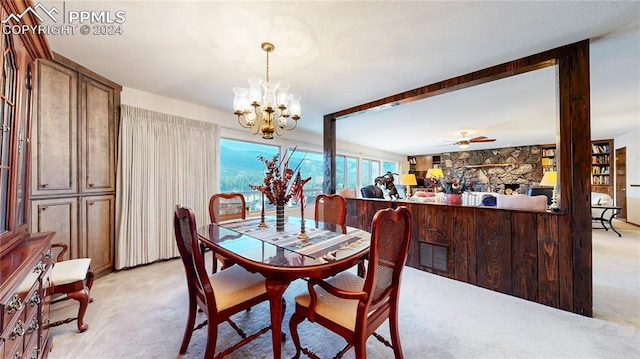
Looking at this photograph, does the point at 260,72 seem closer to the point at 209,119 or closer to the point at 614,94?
the point at 209,119

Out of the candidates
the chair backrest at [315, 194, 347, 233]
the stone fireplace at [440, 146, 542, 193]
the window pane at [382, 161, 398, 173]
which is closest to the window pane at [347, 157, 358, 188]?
the window pane at [382, 161, 398, 173]

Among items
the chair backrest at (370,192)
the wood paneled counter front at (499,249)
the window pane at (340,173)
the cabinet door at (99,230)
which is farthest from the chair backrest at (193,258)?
the window pane at (340,173)

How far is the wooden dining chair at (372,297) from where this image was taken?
116cm

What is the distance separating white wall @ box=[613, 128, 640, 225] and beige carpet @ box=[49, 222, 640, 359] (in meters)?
4.54

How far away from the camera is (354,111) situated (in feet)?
12.1

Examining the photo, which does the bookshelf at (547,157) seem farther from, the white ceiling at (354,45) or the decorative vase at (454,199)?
the decorative vase at (454,199)

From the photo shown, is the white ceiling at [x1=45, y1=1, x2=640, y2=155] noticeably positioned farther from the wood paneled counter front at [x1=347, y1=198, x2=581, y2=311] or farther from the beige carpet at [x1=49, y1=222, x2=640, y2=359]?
the beige carpet at [x1=49, y1=222, x2=640, y2=359]

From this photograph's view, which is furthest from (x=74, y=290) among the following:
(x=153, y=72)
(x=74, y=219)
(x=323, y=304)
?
(x=153, y=72)

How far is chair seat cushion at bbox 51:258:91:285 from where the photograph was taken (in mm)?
1698

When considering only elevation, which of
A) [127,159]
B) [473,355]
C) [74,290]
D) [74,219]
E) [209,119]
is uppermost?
[209,119]

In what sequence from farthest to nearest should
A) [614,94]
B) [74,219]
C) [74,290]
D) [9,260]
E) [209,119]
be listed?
1. [209,119]
2. [614,94]
3. [74,219]
4. [74,290]
5. [9,260]

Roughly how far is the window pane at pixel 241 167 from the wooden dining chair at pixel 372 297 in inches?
120

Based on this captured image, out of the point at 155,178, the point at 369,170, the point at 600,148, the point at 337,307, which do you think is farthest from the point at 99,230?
the point at 600,148

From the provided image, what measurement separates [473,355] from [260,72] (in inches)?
116
